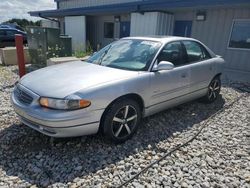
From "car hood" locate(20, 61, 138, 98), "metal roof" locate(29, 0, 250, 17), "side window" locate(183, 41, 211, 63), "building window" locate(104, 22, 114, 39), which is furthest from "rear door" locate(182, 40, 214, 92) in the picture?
"building window" locate(104, 22, 114, 39)

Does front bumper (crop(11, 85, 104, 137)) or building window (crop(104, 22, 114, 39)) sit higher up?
building window (crop(104, 22, 114, 39))

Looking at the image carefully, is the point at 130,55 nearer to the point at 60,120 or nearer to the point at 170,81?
the point at 170,81

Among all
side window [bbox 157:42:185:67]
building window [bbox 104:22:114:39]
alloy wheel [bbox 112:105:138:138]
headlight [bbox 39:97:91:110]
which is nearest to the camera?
headlight [bbox 39:97:91:110]

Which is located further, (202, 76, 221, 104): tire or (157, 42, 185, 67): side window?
(202, 76, 221, 104): tire

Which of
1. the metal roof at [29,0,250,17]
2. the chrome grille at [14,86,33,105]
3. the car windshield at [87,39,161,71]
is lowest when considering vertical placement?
the chrome grille at [14,86,33,105]

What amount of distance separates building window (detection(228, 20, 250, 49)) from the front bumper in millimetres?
8791

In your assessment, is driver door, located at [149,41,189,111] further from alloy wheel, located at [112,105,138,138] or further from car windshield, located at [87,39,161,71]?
alloy wheel, located at [112,105,138,138]

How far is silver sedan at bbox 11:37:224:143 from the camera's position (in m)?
2.96

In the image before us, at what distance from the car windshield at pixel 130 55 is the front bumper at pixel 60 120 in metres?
1.07

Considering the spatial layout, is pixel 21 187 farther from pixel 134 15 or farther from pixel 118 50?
pixel 134 15

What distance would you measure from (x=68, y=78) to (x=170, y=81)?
1733 mm

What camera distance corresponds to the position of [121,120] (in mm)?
3424

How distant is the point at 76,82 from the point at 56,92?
316 mm

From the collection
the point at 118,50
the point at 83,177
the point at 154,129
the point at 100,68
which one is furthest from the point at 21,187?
the point at 118,50
